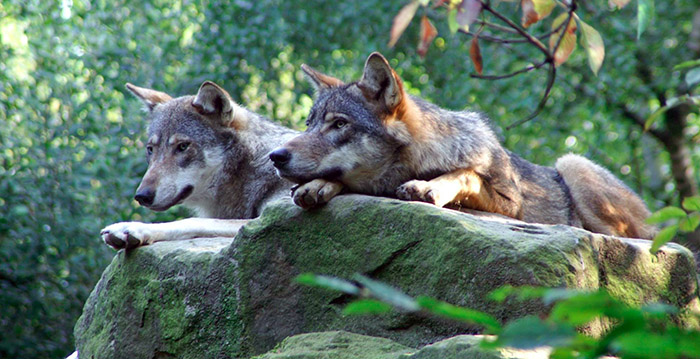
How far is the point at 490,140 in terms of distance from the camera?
5324 mm

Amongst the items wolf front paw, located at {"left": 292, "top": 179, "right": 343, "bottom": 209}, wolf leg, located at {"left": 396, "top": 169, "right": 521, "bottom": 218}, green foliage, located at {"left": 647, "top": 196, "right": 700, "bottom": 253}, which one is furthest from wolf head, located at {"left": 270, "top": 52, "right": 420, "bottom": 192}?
green foliage, located at {"left": 647, "top": 196, "right": 700, "bottom": 253}

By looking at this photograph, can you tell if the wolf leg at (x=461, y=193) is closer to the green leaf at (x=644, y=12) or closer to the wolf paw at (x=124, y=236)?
the wolf paw at (x=124, y=236)

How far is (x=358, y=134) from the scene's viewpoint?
4.63 m

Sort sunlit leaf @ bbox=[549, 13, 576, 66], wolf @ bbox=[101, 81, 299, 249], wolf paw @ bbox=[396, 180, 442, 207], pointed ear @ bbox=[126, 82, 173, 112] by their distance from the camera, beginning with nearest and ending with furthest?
sunlit leaf @ bbox=[549, 13, 576, 66], wolf paw @ bbox=[396, 180, 442, 207], wolf @ bbox=[101, 81, 299, 249], pointed ear @ bbox=[126, 82, 173, 112]

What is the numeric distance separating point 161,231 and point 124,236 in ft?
1.10

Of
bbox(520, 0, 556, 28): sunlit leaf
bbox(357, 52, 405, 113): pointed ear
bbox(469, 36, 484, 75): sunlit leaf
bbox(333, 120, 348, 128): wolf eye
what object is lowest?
bbox(333, 120, 348, 128): wolf eye

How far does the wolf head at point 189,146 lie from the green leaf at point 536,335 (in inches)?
188

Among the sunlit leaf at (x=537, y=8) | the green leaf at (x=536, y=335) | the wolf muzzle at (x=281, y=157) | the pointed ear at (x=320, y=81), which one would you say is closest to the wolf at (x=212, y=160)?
the pointed ear at (x=320, y=81)

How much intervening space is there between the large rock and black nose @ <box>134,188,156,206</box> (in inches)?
42.9

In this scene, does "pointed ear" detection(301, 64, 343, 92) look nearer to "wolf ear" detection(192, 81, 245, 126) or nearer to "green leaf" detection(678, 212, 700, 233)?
"wolf ear" detection(192, 81, 245, 126)

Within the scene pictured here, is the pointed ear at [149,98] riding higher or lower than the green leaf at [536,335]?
lower

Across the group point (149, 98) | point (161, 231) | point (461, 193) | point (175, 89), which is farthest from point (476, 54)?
point (175, 89)

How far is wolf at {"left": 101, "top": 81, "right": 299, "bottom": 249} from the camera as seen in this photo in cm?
566

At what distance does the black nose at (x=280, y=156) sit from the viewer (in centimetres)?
433
